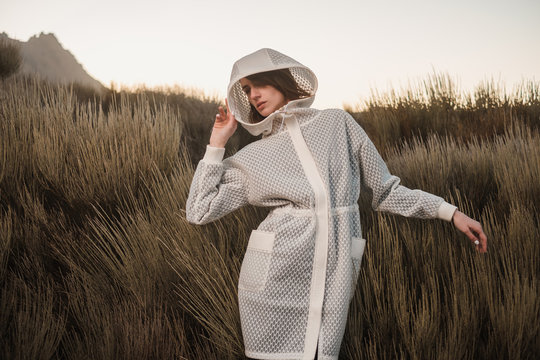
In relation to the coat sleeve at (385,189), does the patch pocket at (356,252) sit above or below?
below

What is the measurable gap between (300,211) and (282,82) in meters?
0.67

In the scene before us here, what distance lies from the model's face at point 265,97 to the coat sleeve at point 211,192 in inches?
10.8

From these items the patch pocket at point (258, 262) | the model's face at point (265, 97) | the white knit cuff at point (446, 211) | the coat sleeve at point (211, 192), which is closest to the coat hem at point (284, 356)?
the patch pocket at point (258, 262)

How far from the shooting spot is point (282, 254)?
1631mm

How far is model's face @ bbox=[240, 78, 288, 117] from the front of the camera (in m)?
1.92

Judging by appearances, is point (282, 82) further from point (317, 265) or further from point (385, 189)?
point (317, 265)

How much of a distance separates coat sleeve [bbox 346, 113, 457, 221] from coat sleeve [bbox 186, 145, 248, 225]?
0.50 meters

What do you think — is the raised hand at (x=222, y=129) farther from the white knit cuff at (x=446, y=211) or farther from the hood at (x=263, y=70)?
the white knit cuff at (x=446, y=211)

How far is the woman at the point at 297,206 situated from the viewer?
63.8 inches

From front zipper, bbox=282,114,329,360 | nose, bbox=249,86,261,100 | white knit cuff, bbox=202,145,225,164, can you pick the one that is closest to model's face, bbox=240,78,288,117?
nose, bbox=249,86,261,100

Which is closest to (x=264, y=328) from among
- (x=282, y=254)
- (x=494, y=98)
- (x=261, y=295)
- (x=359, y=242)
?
(x=261, y=295)

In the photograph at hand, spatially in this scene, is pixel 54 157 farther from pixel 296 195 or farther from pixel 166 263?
pixel 296 195

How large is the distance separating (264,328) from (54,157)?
2.36 metres

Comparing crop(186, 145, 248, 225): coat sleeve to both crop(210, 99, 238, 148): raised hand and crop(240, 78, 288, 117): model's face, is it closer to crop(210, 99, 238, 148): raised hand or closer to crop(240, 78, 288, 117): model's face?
crop(210, 99, 238, 148): raised hand
